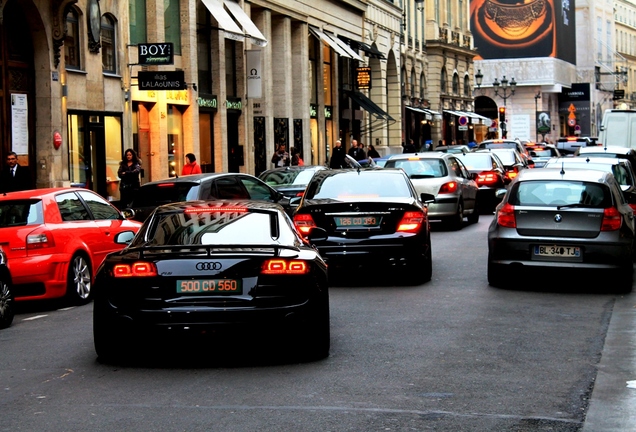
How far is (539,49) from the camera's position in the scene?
356 ft

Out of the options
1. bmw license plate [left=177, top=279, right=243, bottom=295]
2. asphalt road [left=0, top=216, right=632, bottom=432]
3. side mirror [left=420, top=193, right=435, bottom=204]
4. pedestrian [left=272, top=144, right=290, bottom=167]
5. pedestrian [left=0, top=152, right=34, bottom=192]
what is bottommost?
asphalt road [left=0, top=216, right=632, bottom=432]

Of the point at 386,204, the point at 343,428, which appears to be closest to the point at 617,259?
the point at 386,204

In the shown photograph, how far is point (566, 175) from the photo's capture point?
1472cm

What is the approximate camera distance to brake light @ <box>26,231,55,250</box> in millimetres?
13538

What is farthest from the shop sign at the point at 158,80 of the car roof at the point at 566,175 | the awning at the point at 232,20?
the car roof at the point at 566,175

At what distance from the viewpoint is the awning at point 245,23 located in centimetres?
3709

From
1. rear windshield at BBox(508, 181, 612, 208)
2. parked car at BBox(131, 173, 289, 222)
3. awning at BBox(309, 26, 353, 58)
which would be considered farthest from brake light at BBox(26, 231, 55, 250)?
awning at BBox(309, 26, 353, 58)

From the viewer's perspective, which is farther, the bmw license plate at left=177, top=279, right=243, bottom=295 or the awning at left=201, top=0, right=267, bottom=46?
the awning at left=201, top=0, right=267, bottom=46

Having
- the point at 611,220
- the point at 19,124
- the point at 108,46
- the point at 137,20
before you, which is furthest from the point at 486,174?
the point at 611,220

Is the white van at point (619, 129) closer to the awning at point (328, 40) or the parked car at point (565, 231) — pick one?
the awning at point (328, 40)

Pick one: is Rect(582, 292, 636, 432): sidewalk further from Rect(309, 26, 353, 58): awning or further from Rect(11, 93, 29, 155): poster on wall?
Rect(309, 26, 353, 58): awning

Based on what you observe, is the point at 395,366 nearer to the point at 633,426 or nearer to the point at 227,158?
the point at 633,426

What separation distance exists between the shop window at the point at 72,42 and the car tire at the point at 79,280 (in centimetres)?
1421

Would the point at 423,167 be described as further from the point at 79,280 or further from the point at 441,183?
the point at 79,280
